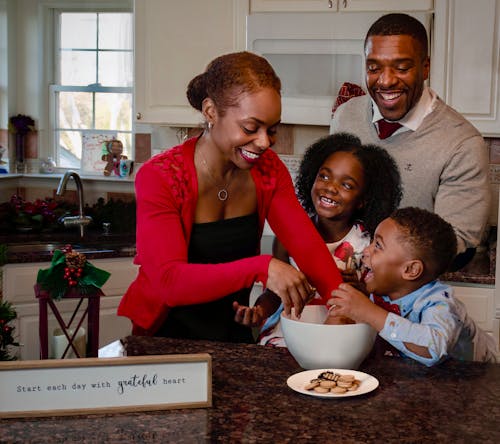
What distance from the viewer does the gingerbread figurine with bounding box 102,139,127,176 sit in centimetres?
436

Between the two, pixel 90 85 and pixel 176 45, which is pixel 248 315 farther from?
pixel 90 85

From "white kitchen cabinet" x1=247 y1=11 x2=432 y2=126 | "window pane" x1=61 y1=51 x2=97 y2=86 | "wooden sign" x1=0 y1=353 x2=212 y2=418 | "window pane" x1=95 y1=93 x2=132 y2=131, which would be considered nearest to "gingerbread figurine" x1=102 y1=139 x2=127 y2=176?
"window pane" x1=95 y1=93 x2=132 y2=131

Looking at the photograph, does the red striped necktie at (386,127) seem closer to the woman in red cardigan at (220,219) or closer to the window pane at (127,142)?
the woman in red cardigan at (220,219)

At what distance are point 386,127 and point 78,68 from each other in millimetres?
2736

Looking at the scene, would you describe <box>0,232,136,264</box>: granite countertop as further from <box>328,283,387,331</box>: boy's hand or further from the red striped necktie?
<box>328,283,387,331</box>: boy's hand

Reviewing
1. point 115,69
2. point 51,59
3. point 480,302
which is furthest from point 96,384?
point 51,59

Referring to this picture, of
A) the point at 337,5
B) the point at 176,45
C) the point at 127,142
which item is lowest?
the point at 127,142

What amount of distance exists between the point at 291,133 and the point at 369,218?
6.33 ft

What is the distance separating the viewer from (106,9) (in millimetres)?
4461

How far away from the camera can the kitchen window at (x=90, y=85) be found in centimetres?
447

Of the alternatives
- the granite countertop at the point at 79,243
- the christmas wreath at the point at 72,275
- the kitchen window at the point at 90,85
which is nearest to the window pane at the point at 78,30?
the kitchen window at the point at 90,85

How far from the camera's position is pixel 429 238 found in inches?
67.9

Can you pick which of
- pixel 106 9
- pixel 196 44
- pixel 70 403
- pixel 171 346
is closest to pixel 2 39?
pixel 106 9

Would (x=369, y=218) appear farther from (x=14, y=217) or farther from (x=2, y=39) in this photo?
(x=2, y=39)
